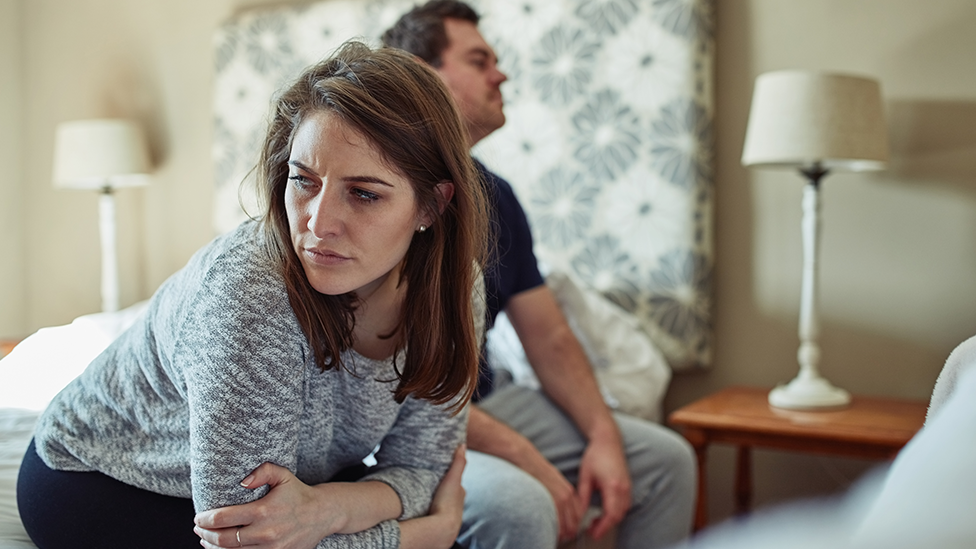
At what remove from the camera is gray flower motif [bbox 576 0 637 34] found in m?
2.12

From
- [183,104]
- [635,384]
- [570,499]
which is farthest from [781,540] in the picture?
[183,104]

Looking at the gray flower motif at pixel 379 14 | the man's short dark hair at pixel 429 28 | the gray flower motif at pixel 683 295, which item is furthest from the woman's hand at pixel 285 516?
the gray flower motif at pixel 379 14

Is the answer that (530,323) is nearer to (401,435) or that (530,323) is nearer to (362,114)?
(401,435)

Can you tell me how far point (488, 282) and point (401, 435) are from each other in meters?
0.49

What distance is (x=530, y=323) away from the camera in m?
1.62

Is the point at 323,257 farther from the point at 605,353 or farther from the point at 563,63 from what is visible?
the point at 563,63

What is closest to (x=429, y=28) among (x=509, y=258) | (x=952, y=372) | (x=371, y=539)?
(x=509, y=258)

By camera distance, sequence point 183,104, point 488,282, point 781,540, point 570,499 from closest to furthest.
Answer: point 781,540, point 570,499, point 488,282, point 183,104

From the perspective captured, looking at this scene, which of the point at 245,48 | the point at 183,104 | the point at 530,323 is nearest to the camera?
the point at 530,323

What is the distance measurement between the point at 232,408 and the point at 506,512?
536mm

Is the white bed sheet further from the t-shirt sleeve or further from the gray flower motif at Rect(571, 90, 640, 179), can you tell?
the gray flower motif at Rect(571, 90, 640, 179)

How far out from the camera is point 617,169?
2.15 metres

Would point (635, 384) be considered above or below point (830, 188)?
below

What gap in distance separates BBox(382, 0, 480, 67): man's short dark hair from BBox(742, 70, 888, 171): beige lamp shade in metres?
0.68
